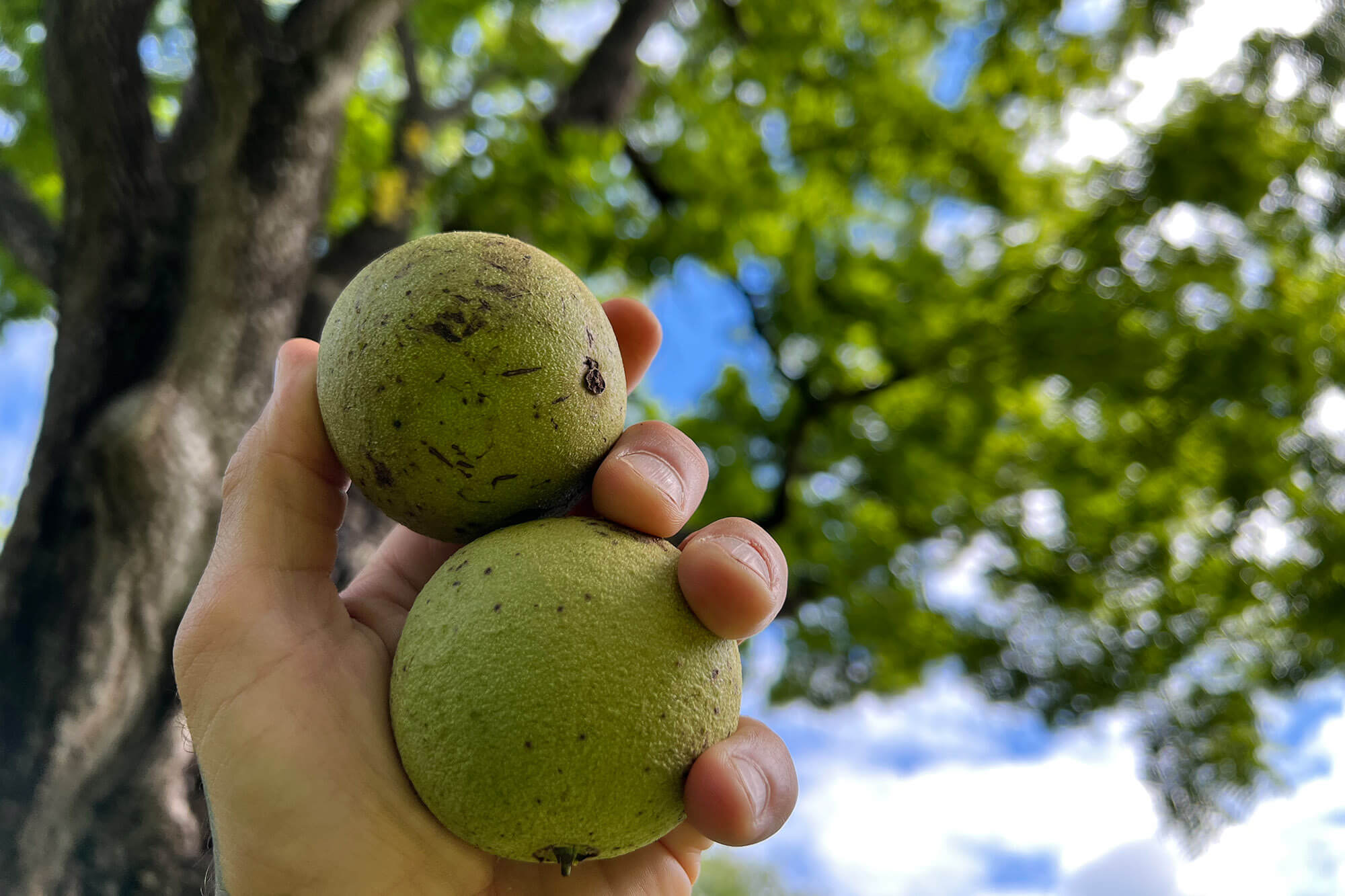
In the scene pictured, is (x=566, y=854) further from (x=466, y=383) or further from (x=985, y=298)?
(x=985, y=298)

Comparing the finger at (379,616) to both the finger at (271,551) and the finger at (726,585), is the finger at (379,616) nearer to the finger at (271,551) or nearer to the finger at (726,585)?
the finger at (271,551)

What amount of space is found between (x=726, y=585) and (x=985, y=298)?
21.4ft

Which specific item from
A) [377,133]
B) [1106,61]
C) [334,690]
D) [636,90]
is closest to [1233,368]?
[1106,61]

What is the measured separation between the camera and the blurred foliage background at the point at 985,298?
6.59m

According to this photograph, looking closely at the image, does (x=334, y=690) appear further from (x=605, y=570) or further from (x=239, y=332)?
Result: (x=239, y=332)

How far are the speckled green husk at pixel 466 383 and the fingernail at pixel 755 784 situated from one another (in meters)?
0.78

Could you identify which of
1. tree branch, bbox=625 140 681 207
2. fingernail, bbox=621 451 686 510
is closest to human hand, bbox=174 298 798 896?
fingernail, bbox=621 451 686 510

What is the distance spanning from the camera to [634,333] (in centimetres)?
272

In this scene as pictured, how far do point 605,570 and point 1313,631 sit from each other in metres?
8.16

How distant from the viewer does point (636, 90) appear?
8102 millimetres

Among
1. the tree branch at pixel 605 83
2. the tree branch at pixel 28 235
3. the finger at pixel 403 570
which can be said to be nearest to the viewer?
the finger at pixel 403 570

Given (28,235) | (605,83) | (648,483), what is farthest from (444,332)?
(605,83)

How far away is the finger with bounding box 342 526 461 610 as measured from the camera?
2646 millimetres

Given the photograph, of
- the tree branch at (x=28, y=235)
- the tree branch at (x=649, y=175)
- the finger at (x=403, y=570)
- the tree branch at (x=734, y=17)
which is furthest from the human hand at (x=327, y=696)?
the tree branch at (x=734, y=17)
